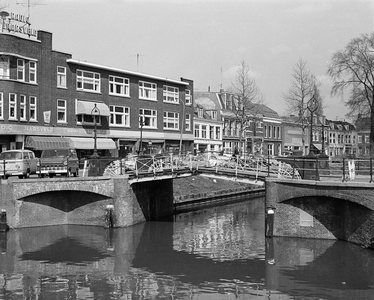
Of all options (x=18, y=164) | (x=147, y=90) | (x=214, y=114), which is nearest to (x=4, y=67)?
(x=18, y=164)

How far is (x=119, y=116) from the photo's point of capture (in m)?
48.0

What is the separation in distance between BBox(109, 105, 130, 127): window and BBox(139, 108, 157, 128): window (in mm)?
1775

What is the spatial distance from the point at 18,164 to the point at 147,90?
21756 millimetres

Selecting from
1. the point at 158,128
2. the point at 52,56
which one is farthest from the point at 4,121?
the point at 158,128

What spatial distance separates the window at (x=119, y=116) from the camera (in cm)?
4722

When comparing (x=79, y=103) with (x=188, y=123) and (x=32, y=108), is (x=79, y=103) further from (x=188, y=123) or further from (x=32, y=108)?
(x=188, y=123)

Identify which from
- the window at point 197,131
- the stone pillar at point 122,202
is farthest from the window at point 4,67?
the window at point 197,131

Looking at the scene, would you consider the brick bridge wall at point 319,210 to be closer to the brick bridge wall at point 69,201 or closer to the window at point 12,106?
the brick bridge wall at point 69,201

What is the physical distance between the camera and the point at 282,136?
271 feet

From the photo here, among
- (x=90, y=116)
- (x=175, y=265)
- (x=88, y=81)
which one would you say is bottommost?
(x=175, y=265)

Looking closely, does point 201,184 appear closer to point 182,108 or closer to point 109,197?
point 182,108

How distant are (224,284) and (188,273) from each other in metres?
1.97

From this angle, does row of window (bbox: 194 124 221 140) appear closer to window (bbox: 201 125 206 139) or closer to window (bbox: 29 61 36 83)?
window (bbox: 201 125 206 139)

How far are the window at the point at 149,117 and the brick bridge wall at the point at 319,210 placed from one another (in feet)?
88.2
